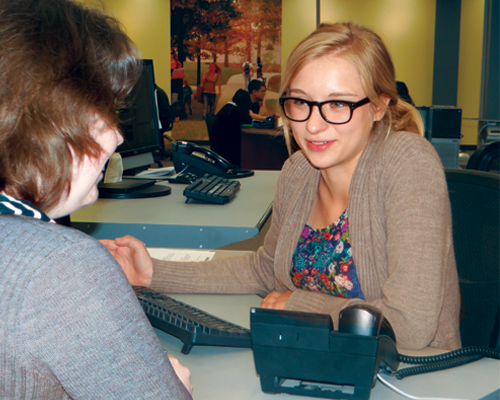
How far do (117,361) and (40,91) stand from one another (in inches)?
11.5

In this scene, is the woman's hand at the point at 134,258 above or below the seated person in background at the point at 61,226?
below

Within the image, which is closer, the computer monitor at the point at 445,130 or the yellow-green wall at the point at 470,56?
the computer monitor at the point at 445,130

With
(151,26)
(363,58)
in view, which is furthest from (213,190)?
(151,26)

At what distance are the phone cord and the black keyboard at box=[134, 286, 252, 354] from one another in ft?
0.85

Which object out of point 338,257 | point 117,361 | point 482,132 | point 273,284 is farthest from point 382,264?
point 482,132

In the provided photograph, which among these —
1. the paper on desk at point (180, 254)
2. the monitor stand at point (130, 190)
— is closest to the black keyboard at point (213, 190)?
the monitor stand at point (130, 190)

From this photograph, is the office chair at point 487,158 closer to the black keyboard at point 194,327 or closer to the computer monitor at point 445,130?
the black keyboard at point 194,327

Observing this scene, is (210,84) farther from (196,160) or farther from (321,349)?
(321,349)

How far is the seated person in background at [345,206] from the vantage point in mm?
1060

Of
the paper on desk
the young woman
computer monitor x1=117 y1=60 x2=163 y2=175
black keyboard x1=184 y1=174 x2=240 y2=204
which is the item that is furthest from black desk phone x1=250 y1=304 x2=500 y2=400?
the young woman

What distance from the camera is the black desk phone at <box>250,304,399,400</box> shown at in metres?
0.70

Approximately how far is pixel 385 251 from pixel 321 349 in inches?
18.8

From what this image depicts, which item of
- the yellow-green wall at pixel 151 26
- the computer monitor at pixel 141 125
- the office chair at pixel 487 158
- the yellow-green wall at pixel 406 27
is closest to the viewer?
the computer monitor at pixel 141 125

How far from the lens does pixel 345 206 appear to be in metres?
1.27
